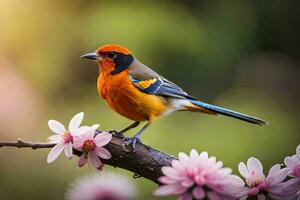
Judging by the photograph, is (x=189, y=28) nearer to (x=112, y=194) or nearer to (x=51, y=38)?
(x=51, y=38)

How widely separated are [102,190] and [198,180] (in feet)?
0.30

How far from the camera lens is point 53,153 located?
734mm

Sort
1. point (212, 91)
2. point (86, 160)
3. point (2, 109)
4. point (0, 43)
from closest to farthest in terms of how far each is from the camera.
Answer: point (86, 160) → point (2, 109) → point (0, 43) → point (212, 91)

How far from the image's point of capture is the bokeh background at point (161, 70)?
2811 mm

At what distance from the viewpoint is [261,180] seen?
73 cm

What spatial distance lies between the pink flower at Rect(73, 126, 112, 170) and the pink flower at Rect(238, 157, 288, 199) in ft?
0.50

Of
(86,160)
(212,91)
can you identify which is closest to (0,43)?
(212,91)

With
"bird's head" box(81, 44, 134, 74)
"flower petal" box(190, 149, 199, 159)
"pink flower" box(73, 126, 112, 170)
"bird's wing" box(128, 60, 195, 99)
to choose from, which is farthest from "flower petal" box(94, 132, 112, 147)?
"bird's wing" box(128, 60, 195, 99)

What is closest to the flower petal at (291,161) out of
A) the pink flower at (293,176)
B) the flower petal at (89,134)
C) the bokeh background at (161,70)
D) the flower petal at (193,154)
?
the pink flower at (293,176)

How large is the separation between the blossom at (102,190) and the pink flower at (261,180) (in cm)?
13

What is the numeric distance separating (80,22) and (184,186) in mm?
2849

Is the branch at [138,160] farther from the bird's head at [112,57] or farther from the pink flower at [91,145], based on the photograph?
the bird's head at [112,57]

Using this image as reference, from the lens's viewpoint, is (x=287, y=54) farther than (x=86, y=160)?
Yes

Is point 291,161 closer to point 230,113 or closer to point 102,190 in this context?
point 102,190
